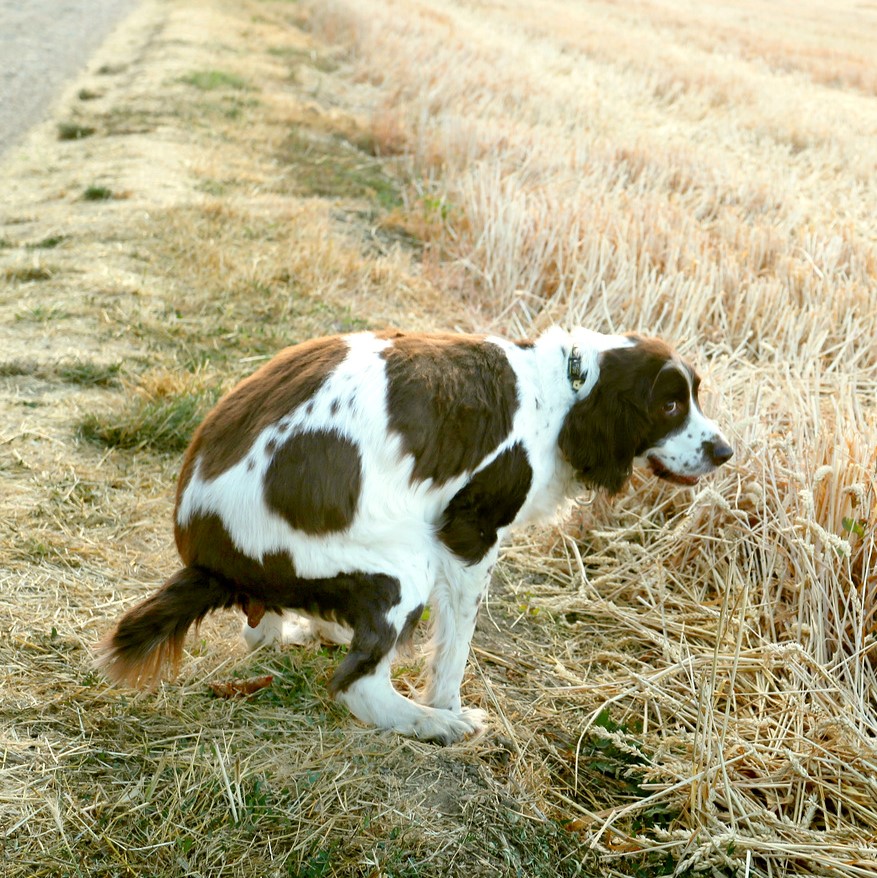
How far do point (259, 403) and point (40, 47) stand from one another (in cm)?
1326

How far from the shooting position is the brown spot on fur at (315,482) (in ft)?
8.98

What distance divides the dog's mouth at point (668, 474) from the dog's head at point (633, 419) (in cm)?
7

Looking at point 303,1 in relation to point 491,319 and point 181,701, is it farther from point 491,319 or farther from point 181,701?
point 181,701

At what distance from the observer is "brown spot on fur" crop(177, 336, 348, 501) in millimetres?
2826

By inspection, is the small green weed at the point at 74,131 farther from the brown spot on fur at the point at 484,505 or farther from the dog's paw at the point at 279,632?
the brown spot on fur at the point at 484,505

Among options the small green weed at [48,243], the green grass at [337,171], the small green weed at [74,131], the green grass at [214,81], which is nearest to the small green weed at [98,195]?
the small green weed at [48,243]

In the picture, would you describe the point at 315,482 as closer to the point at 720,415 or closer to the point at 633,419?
the point at 633,419

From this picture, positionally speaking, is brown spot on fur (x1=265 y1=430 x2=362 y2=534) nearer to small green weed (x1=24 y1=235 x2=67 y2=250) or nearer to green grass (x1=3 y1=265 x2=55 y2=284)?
green grass (x1=3 y1=265 x2=55 y2=284)

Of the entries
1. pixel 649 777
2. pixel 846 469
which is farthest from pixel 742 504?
pixel 649 777

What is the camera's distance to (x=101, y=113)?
10.1 meters

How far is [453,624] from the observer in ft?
10.2

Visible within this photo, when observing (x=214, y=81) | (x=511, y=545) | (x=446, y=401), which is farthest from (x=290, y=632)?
(x=214, y=81)

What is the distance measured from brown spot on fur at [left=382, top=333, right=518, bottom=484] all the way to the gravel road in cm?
759

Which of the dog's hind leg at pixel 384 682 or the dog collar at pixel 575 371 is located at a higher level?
the dog collar at pixel 575 371
